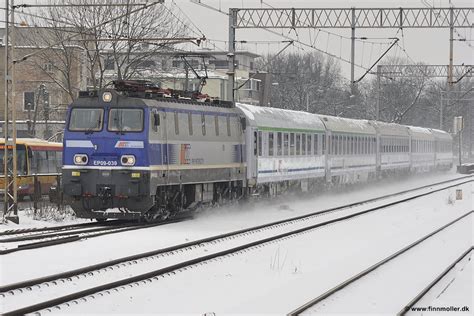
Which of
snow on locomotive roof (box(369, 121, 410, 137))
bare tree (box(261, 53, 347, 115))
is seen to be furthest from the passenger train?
bare tree (box(261, 53, 347, 115))

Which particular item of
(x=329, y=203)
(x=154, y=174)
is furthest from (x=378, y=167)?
(x=154, y=174)

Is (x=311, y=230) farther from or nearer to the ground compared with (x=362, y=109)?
nearer to the ground

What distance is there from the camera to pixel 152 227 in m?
21.0

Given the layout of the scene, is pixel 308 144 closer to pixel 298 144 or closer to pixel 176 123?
pixel 298 144

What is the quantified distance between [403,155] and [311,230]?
33.8 metres

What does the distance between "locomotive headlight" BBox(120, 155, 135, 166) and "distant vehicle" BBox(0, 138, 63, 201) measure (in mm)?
12763

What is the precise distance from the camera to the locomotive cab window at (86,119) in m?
21.5

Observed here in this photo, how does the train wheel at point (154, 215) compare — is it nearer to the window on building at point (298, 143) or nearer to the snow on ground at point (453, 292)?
the snow on ground at point (453, 292)

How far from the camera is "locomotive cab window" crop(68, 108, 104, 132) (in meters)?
21.5

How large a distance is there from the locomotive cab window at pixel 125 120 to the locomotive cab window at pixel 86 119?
300mm

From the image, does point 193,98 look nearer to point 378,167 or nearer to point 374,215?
Answer: point 374,215

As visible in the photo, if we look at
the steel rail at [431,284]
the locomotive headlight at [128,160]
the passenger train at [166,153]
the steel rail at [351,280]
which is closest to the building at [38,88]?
the passenger train at [166,153]

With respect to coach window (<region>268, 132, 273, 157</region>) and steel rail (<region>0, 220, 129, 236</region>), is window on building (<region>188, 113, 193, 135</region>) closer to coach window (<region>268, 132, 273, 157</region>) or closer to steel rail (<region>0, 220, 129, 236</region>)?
steel rail (<region>0, 220, 129, 236</region>)

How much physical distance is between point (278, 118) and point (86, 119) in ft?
35.3
